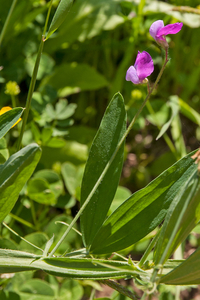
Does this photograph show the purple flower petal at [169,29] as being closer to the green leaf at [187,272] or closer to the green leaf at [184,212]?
the green leaf at [184,212]

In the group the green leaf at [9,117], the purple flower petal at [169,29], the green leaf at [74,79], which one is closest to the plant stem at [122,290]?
the green leaf at [9,117]

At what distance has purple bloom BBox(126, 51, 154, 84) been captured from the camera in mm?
568

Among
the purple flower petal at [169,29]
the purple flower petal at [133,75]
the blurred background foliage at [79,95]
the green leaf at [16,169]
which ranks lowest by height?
the blurred background foliage at [79,95]

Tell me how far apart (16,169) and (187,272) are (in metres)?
0.32

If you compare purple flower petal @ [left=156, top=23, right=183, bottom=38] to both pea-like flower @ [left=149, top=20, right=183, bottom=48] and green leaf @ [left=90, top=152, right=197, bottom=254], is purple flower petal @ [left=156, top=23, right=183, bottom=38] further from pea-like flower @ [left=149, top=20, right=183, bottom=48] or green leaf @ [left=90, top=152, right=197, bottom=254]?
green leaf @ [left=90, top=152, right=197, bottom=254]

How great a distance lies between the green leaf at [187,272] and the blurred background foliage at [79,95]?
15.2 inches

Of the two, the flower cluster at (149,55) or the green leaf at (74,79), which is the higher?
the flower cluster at (149,55)

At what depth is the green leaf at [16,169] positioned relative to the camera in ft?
1.79

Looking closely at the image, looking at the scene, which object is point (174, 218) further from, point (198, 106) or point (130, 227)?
point (198, 106)

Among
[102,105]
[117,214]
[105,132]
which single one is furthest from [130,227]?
[102,105]

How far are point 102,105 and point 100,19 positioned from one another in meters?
0.37

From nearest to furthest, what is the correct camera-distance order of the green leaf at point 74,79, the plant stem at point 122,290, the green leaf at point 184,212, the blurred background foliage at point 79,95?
the green leaf at point 184,212 < the plant stem at point 122,290 < the blurred background foliage at point 79,95 < the green leaf at point 74,79

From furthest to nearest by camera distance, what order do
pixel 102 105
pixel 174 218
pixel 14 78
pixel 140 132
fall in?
pixel 140 132
pixel 102 105
pixel 14 78
pixel 174 218

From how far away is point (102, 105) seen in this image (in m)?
1.53
